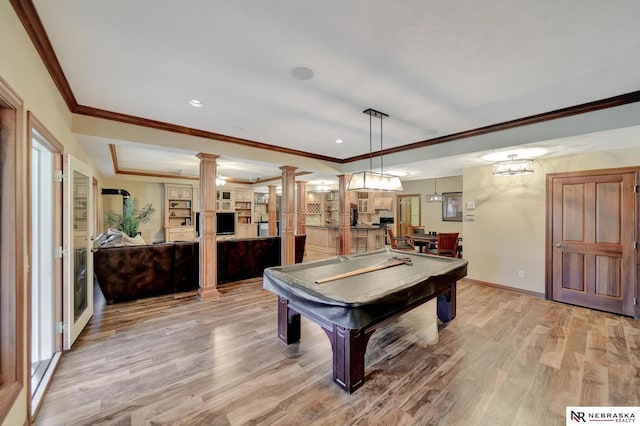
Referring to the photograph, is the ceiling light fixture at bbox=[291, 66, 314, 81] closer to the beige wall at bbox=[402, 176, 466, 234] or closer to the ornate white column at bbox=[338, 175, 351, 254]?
the ornate white column at bbox=[338, 175, 351, 254]

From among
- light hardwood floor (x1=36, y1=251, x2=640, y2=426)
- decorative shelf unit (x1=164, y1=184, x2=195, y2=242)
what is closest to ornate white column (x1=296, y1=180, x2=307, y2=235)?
decorative shelf unit (x1=164, y1=184, x2=195, y2=242)

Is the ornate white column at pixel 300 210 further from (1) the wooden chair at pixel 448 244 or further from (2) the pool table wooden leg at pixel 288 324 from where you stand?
(2) the pool table wooden leg at pixel 288 324

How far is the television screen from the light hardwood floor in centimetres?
549

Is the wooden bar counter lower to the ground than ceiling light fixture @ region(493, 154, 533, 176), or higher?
lower

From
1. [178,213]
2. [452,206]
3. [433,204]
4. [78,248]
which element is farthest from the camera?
[433,204]

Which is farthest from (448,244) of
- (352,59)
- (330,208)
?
(330,208)

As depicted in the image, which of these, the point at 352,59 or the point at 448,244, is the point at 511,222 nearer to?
the point at 448,244

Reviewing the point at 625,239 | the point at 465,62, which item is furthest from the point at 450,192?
the point at 465,62

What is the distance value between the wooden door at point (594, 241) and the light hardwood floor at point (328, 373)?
15.8 inches

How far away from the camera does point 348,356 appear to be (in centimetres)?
200

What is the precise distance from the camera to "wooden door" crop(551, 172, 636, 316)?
3.50m

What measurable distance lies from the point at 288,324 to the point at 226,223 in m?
6.94

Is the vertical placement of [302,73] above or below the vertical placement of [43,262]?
above

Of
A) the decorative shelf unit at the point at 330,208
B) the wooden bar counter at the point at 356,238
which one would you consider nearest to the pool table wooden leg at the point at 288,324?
the wooden bar counter at the point at 356,238
